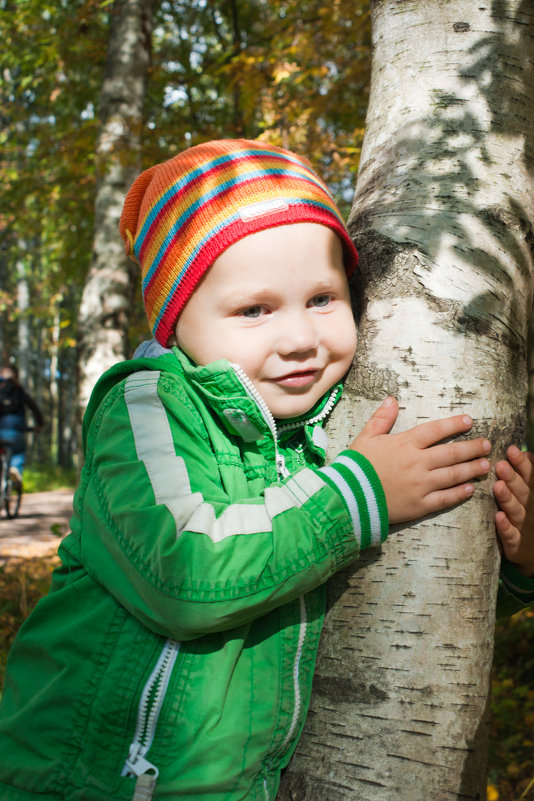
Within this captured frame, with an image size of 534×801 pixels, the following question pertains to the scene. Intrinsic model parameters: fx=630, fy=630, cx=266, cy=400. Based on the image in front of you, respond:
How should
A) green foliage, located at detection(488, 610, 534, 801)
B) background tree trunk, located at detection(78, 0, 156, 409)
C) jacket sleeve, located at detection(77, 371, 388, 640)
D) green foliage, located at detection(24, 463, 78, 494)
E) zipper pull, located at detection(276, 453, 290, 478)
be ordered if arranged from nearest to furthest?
jacket sleeve, located at detection(77, 371, 388, 640), zipper pull, located at detection(276, 453, 290, 478), green foliage, located at detection(488, 610, 534, 801), background tree trunk, located at detection(78, 0, 156, 409), green foliage, located at detection(24, 463, 78, 494)

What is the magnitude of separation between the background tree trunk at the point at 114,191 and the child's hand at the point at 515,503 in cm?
439

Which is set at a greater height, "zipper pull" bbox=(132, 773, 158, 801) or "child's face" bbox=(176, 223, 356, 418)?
"child's face" bbox=(176, 223, 356, 418)

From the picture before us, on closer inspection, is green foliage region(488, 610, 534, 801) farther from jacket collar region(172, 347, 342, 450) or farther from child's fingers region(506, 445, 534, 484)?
jacket collar region(172, 347, 342, 450)

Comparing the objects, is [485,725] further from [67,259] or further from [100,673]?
[67,259]

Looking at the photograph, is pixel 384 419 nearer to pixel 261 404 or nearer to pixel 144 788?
pixel 261 404

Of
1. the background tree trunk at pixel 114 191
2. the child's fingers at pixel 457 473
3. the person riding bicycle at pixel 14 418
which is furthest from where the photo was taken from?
the person riding bicycle at pixel 14 418

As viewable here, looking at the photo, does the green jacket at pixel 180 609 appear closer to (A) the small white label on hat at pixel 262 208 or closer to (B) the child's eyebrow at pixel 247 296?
(B) the child's eyebrow at pixel 247 296

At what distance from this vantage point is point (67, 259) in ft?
32.6

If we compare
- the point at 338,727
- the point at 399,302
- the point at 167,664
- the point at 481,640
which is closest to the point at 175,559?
the point at 167,664

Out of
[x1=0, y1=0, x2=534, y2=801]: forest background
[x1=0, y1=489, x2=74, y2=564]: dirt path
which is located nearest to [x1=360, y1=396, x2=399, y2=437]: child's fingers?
[x1=0, y1=0, x2=534, y2=801]: forest background

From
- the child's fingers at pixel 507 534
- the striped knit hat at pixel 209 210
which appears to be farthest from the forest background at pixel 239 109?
the striped knit hat at pixel 209 210

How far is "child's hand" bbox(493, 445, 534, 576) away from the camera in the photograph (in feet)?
4.85

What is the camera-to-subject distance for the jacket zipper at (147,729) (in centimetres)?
131

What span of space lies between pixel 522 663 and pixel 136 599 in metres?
4.50
